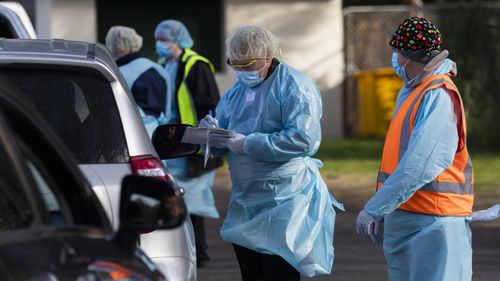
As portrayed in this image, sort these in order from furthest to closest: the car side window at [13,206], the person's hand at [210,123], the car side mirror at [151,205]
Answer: the person's hand at [210,123], the car side mirror at [151,205], the car side window at [13,206]

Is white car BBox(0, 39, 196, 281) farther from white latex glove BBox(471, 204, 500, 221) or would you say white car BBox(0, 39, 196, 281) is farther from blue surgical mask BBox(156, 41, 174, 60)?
blue surgical mask BBox(156, 41, 174, 60)

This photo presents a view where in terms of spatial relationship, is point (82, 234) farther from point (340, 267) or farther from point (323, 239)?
point (340, 267)

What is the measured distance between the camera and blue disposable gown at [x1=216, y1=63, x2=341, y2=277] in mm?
6223

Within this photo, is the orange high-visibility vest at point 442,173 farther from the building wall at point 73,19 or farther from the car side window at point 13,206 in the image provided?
the building wall at point 73,19

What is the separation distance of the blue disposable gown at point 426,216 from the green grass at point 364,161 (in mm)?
7900

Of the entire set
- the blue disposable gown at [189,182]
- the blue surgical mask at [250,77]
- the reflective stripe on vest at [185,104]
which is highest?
the blue surgical mask at [250,77]

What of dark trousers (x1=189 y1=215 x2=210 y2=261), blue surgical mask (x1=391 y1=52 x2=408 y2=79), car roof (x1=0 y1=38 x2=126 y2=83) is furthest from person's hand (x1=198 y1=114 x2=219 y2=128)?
dark trousers (x1=189 y1=215 x2=210 y2=261)

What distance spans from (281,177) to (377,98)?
45.2 feet

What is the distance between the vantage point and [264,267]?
21.1 ft

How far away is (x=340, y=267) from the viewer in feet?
29.1

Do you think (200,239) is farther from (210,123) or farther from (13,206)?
(13,206)

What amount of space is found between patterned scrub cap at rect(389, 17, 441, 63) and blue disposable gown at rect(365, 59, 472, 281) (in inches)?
3.7

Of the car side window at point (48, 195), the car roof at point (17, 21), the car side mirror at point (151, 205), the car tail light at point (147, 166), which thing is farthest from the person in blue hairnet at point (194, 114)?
the car side window at point (48, 195)

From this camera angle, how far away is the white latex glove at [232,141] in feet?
20.3
